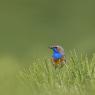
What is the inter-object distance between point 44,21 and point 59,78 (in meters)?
12.3

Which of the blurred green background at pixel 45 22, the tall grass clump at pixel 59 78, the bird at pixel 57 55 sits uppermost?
the blurred green background at pixel 45 22

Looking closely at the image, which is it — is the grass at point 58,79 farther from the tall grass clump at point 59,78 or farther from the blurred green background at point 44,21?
the blurred green background at point 44,21

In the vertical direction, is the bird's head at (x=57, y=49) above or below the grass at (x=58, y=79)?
above

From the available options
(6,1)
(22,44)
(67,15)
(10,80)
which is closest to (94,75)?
(10,80)

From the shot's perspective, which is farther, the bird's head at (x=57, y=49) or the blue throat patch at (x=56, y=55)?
the bird's head at (x=57, y=49)

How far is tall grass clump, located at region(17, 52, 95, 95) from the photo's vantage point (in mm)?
2178

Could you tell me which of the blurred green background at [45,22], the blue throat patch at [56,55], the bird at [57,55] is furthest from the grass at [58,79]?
the blurred green background at [45,22]

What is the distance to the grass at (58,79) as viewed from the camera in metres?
Answer: 2.18

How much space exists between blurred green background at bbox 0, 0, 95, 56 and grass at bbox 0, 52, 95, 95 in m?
9.11

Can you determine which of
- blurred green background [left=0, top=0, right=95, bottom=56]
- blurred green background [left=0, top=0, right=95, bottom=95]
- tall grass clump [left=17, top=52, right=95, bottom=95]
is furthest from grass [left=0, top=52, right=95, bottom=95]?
blurred green background [left=0, top=0, right=95, bottom=56]

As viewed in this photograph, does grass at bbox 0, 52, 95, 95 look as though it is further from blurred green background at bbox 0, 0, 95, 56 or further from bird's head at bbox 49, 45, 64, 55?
blurred green background at bbox 0, 0, 95, 56

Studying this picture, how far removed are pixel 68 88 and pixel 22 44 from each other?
10272mm

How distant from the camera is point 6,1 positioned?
51.8 ft

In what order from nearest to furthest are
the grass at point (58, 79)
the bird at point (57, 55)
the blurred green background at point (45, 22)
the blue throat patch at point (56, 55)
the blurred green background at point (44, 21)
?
the grass at point (58, 79), the bird at point (57, 55), the blue throat patch at point (56, 55), the blurred green background at point (45, 22), the blurred green background at point (44, 21)
